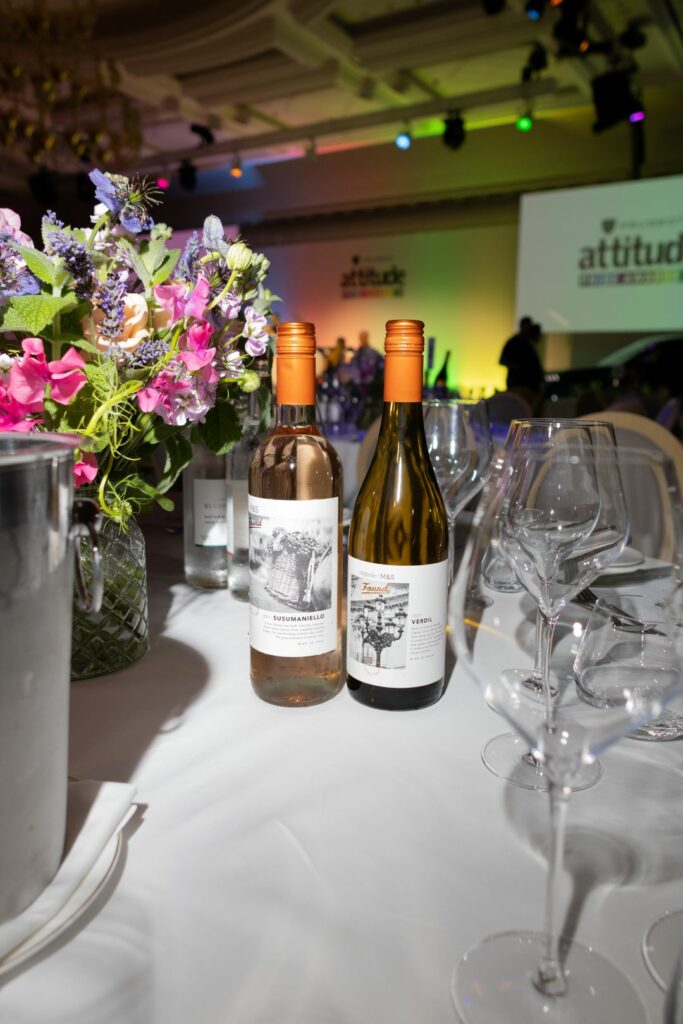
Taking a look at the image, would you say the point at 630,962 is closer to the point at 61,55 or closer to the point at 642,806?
the point at 642,806

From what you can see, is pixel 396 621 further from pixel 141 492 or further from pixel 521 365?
pixel 521 365

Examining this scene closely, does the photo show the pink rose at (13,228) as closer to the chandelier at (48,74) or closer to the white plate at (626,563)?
the white plate at (626,563)

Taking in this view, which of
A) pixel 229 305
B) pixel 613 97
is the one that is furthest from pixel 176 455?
pixel 613 97

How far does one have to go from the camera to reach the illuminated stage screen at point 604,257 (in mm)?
6316

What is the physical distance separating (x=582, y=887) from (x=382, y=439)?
1.35 feet

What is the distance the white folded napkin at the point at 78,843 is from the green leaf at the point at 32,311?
14.1 inches

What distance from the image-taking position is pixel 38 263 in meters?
0.59

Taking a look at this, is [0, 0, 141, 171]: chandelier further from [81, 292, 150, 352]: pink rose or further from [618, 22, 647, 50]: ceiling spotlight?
[81, 292, 150, 352]: pink rose

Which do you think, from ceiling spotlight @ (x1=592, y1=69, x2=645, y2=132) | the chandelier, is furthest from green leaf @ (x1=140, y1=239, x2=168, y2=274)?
ceiling spotlight @ (x1=592, y1=69, x2=645, y2=132)

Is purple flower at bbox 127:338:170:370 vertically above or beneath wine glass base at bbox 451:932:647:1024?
above

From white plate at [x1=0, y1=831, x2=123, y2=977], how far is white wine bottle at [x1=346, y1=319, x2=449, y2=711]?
0.82 feet

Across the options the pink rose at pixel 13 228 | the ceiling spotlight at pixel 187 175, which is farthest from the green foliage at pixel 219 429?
the ceiling spotlight at pixel 187 175

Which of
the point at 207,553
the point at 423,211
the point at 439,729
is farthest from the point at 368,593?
the point at 423,211

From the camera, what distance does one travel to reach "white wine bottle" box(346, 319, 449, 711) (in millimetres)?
583
